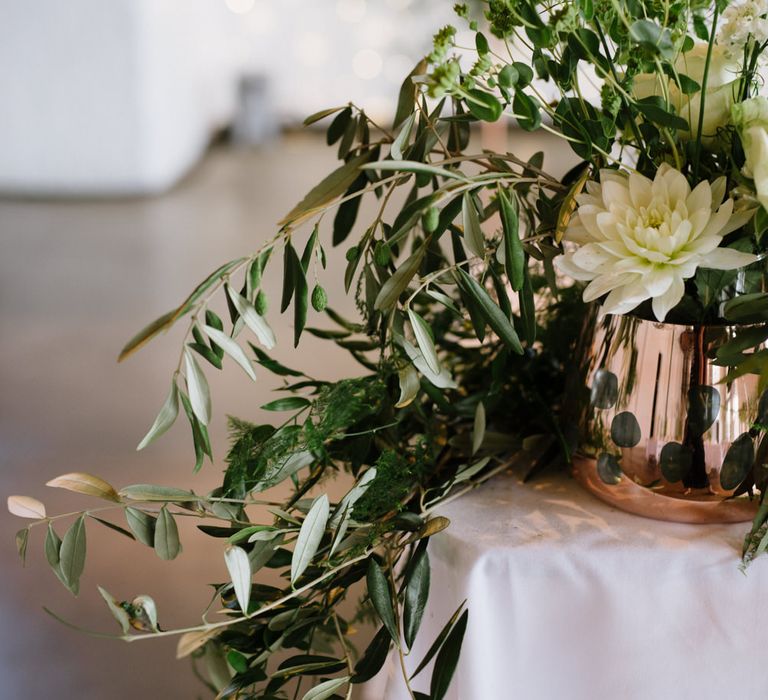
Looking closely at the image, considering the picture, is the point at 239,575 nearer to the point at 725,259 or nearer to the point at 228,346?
the point at 228,346

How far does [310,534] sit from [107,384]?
7.01 ft

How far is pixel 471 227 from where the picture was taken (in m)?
0.83

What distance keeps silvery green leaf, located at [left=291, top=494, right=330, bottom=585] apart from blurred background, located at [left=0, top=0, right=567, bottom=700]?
95cm

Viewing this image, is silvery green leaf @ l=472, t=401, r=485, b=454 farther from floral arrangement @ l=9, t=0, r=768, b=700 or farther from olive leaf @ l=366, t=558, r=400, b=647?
olive leaf @ l=366, t=558, r=400, b=647

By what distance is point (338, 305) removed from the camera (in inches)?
136

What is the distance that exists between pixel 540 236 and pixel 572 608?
37 cm

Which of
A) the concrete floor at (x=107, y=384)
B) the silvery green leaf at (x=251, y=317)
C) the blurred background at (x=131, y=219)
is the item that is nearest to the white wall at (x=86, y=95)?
the blurred background at (x=131, y=219)

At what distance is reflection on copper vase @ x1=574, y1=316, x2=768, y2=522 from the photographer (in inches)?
34.2

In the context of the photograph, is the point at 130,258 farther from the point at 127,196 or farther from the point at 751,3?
the point at 751,3

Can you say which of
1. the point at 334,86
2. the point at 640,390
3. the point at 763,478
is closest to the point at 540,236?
the point at 640,390

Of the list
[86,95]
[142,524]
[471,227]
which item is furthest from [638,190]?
[86,95]

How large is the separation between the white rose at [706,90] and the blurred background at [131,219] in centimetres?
134

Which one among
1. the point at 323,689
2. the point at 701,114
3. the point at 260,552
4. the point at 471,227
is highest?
the point at 701,114

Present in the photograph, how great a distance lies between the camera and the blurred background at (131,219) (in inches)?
74.4
